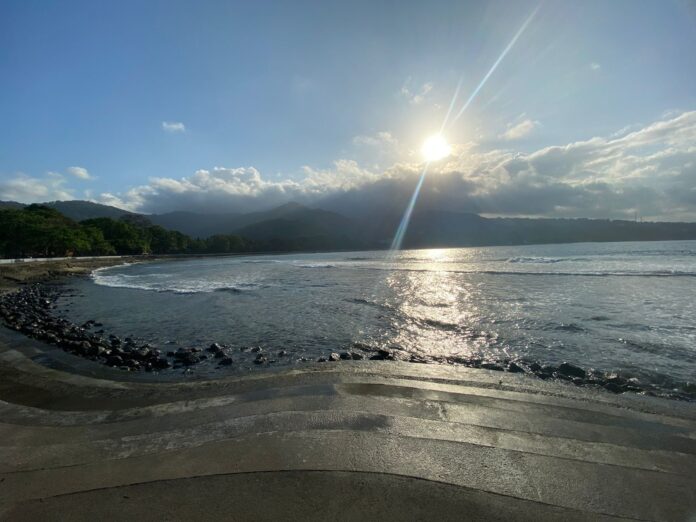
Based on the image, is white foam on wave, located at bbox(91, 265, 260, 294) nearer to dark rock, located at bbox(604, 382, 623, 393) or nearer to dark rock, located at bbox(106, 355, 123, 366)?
dark rock, located at bbox(106, 355, 123, 366)

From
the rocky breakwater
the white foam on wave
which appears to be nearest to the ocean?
the rocky breakwater

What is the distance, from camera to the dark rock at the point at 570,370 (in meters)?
9.13

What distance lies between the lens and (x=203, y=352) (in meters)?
11.7

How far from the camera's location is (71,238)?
7569 cm

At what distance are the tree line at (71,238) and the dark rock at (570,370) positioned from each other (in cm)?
8695

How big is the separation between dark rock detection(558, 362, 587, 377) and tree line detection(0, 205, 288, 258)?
8695 centimetres

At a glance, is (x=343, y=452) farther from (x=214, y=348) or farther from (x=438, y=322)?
(x=438, y=322)

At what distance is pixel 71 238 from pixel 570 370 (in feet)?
297

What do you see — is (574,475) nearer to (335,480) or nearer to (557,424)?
(557,424)

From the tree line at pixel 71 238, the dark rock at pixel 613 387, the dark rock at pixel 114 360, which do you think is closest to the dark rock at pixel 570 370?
the dark rock at pixel 613 387

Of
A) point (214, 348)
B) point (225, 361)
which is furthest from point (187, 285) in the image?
point (225, 361)

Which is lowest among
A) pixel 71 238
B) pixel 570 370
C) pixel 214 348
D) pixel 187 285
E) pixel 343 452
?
pixel 187 285

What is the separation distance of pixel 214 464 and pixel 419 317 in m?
13.6

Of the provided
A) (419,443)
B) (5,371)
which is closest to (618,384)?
(419,443)
